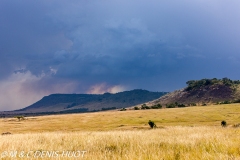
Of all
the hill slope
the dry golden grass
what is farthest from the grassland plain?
the hill slope

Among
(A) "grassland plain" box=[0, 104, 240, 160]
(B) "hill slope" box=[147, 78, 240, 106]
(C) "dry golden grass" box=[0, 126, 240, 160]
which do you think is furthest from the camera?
(B) "hill slope" box=[147, 78, 240, 106]

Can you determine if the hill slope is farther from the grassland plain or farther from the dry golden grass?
the dry golden grass

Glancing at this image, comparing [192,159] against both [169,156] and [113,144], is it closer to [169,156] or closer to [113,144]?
[169,156]

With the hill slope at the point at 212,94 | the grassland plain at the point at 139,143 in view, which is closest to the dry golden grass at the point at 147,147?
the grassland plain at the point at 139,143

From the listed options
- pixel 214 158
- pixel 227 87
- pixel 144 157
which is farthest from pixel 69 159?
pixel 227 87

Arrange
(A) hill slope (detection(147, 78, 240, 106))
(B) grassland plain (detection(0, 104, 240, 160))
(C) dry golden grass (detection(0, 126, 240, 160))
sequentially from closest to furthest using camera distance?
(C) dry golden grass (detection(0, 126, 240, 160)), (B) grassland plain (detection(0, 104, 240, 160)), (A) hill slope (detection(147, 78, 240, 106))

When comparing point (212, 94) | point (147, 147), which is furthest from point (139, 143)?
point (212, 94)

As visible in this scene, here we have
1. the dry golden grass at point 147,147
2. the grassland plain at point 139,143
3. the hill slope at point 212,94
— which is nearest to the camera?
the dry golden grass at point 147,147

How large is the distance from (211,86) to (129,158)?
198 m

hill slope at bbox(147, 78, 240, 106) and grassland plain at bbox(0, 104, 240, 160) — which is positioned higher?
hill slope at bbox(147, 78, 240, 106)

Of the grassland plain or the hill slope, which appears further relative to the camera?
the hill slope

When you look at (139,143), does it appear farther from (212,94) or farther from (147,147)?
(212,94)

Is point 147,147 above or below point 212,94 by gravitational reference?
below

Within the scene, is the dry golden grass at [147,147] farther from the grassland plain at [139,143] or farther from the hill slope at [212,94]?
the hill slope at [212,94]
